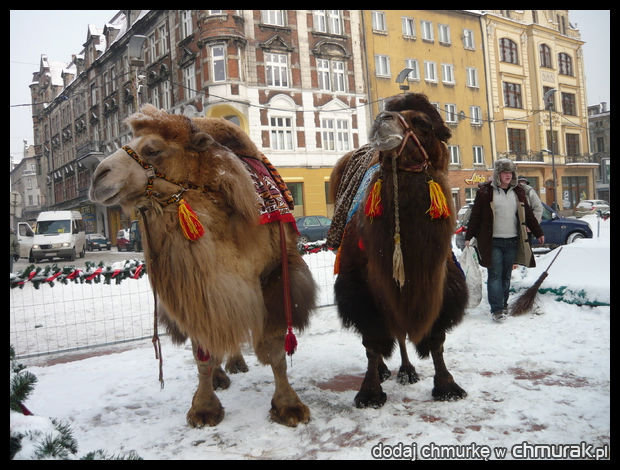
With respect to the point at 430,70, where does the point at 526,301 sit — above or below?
below

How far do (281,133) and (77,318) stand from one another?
54.7 ft

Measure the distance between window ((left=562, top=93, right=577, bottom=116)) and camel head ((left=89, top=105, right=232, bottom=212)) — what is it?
7.48 m

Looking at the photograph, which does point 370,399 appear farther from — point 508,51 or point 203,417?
point 508,51

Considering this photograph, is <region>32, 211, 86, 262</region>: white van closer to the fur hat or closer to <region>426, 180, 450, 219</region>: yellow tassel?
the fur hat

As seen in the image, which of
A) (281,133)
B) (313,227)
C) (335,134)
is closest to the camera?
(313,227)

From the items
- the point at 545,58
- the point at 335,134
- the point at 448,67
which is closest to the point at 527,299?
the point at 545,58

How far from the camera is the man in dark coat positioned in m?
5.43

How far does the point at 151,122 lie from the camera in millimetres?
2955

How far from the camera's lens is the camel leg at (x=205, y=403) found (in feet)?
9.74

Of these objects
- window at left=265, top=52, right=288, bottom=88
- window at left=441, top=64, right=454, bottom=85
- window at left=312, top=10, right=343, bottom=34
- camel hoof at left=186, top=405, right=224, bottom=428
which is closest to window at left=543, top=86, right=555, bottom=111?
window at left=441, top=64, right=454, bottom=85

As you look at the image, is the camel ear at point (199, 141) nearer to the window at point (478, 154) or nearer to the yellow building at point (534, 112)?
the yellow building at point (534, 112)

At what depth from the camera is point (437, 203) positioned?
2.93 metres
